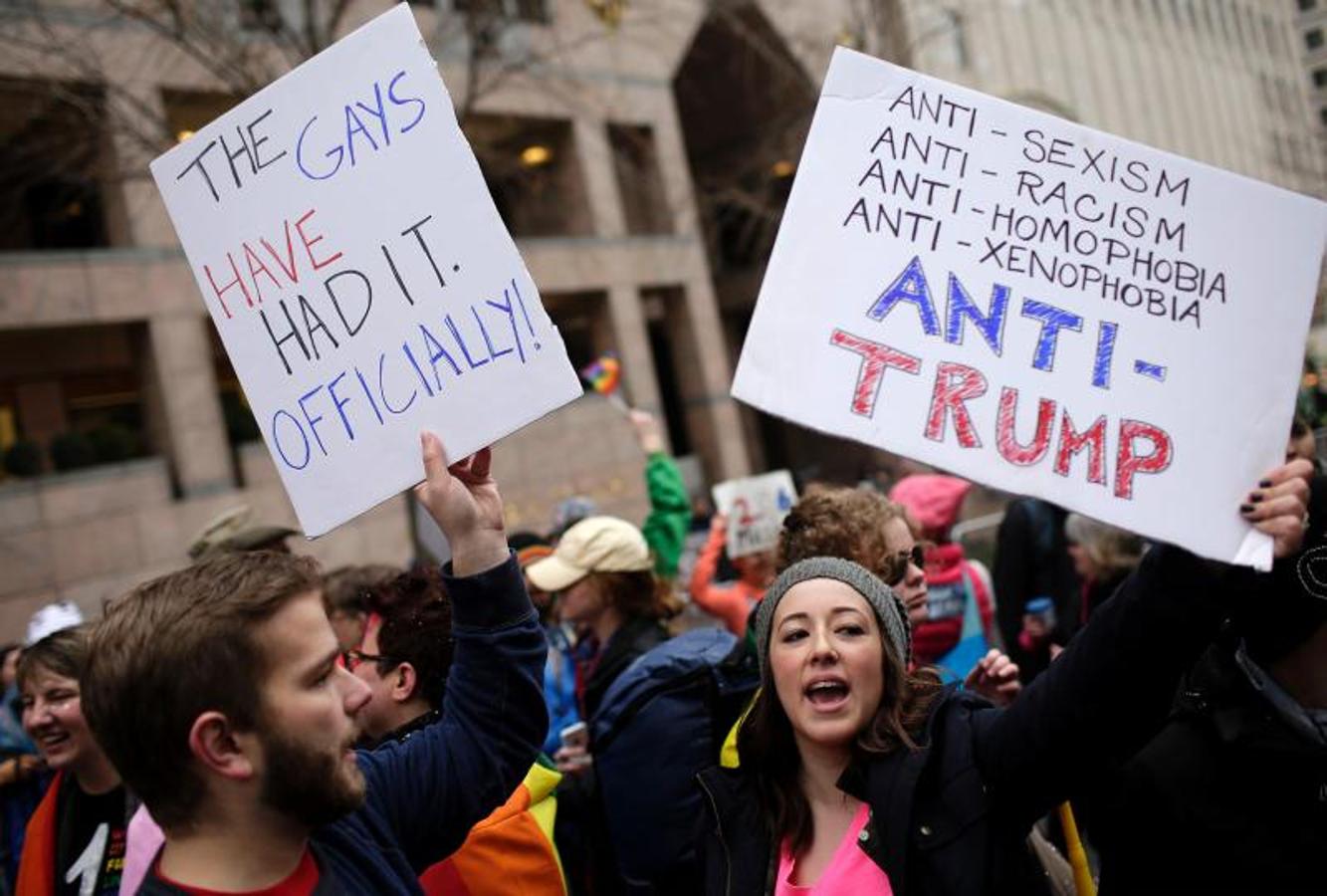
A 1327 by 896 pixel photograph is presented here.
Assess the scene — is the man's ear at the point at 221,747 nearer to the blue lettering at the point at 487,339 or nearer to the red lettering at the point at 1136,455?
the blue lettering at the point at 487,339

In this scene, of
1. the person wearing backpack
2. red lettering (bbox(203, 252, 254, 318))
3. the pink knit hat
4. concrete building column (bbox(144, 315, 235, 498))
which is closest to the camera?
red lettering (bbox(203, 252, 254, 318))

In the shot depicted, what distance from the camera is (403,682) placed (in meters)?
2.77

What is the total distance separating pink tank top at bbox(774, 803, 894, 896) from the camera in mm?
2002

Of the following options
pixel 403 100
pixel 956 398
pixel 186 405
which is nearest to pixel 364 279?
Result: pixel 403 100

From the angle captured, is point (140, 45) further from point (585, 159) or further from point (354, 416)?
point (354, 416)

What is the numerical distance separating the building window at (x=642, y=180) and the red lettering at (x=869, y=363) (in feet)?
67.4

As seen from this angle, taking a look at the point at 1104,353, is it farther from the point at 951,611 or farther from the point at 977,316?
the point at 951,611

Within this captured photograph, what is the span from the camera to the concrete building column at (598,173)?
2088cm

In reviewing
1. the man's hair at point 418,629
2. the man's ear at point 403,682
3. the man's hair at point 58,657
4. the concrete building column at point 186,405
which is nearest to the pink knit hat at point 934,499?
the man's hair at point 418,629

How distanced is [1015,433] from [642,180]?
21665mm

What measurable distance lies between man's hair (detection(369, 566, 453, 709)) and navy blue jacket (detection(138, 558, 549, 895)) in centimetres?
53

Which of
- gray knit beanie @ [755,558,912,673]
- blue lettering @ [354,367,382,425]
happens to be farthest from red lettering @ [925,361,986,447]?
blue lettering @ [354,367,382,425]

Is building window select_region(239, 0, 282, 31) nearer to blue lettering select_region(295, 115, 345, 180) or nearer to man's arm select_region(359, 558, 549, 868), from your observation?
blue lettering select_region(295, 115, 345, 180)

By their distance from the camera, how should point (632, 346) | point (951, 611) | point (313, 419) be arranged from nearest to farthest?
1. point (313, 419)
2. point (951, 611)
3. point (632, 346)
